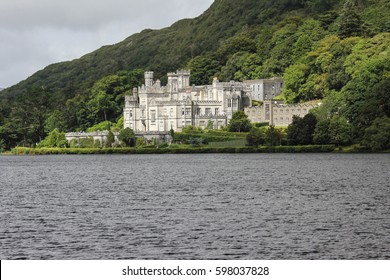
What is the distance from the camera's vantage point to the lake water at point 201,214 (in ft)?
116

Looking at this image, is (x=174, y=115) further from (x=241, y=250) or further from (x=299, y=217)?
(x=241, y=250)

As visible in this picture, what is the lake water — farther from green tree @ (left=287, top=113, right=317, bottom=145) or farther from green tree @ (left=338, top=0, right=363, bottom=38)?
green tree @ (left=338, top=0, right=363, bottom=38)

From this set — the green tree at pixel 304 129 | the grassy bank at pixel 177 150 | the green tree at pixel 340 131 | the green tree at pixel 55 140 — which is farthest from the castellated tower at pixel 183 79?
the green tree at pixel 340 131

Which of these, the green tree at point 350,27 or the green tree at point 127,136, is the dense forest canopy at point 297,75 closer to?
the green tree at point 350,27

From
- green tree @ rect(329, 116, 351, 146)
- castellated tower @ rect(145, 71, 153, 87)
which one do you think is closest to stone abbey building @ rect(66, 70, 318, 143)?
castellated tower @ rect(145, 71, 153, 87)

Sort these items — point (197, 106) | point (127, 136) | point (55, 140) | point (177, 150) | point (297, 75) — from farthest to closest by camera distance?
1. point (55, 140)
2. point (197, 106)
3. point (297, 75)
4. point (127, 136)
5. point (177, 150)

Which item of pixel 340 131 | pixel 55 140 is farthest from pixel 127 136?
pixel 340 131

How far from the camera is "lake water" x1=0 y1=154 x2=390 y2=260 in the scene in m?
35.3

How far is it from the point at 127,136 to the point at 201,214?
75970 millimetres

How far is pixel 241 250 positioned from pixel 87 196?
22513 millimetres

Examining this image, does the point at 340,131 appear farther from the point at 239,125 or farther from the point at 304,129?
the point at 239,125

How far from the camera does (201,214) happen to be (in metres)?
45.4

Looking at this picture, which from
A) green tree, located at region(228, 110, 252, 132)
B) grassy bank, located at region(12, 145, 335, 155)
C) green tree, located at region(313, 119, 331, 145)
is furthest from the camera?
green tree, located at region(228, 110, 252, 132)

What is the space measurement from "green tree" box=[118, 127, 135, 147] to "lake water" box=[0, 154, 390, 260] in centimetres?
4198
